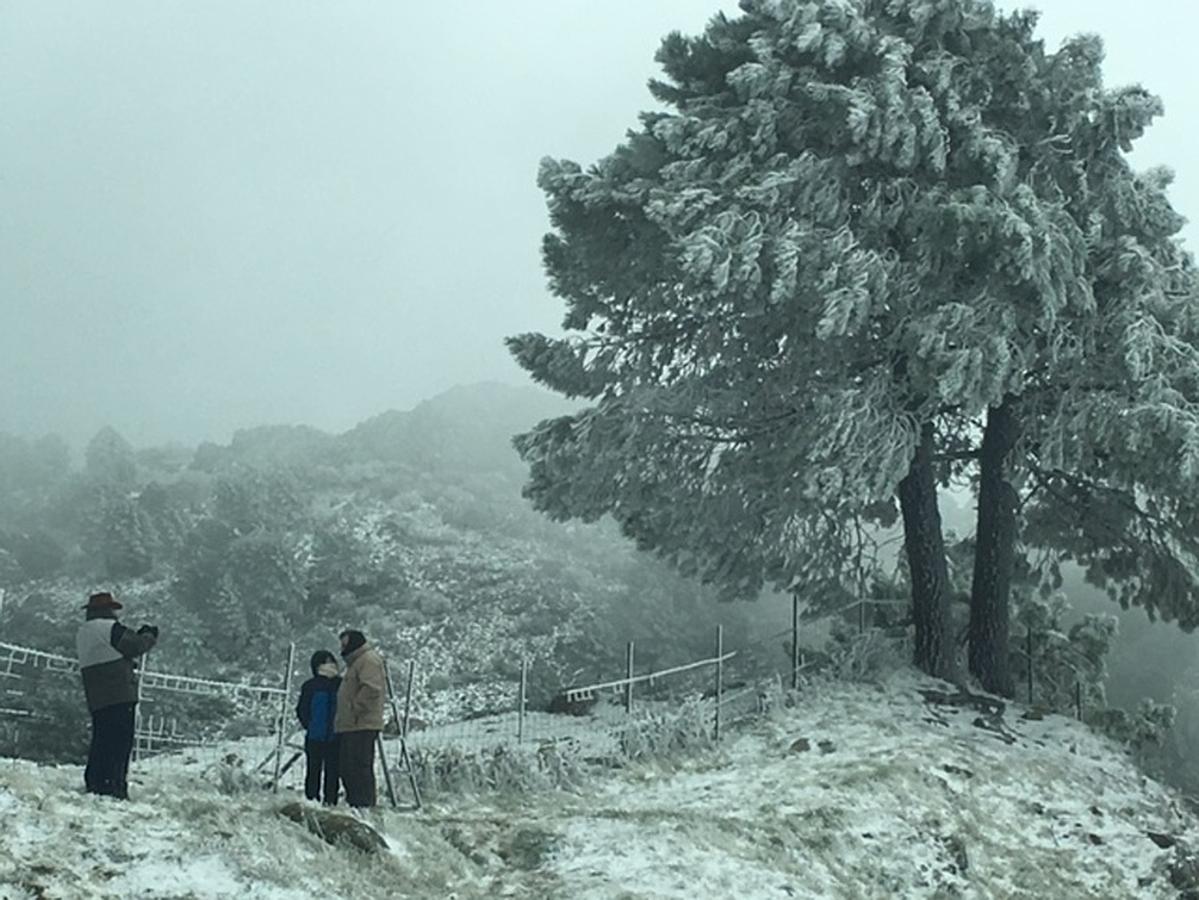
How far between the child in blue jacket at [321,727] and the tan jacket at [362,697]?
0.47 m

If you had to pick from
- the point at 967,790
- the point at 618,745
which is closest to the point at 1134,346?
the point at 967,790

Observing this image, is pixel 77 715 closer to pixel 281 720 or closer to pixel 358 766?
pixel 281 720

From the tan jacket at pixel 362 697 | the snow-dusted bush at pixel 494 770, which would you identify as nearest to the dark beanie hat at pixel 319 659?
the tan jacket at pixel 362 697

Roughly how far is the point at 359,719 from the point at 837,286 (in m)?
8.10

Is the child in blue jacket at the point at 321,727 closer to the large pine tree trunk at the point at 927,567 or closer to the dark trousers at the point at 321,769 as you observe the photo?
the dark trousers at the point at 321,769

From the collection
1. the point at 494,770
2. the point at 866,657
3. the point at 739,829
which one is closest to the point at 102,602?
the point at 494,770

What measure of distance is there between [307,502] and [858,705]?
48732mm

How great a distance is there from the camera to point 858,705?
614 inches

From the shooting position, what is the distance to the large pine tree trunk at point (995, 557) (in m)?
17.9

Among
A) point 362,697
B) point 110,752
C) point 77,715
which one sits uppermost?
point 362,697

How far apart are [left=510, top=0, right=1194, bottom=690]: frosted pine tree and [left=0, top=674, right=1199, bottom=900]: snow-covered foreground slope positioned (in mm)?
2989

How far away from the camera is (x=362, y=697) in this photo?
10.2 m

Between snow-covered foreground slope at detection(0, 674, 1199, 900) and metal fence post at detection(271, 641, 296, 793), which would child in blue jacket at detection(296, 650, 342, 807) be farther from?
snow-covered foreground slope at detection(0, 674, 1199, 900)

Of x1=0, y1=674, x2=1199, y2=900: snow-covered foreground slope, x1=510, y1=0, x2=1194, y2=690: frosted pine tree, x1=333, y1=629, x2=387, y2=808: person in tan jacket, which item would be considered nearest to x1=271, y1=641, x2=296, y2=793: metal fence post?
x1=0, y1=674, x2=1199, y2=900: snow-covered foreground slope
